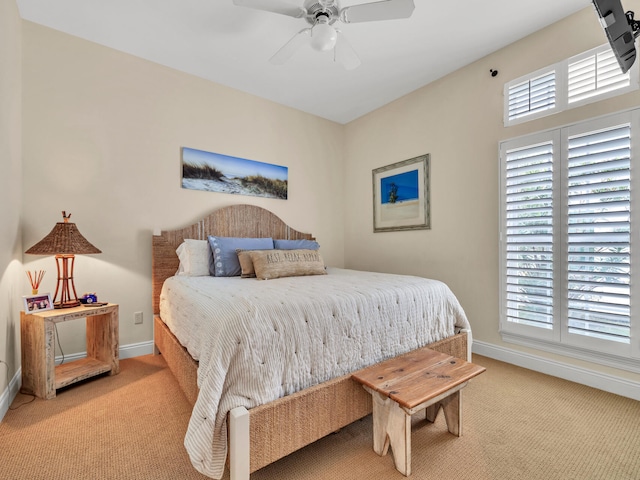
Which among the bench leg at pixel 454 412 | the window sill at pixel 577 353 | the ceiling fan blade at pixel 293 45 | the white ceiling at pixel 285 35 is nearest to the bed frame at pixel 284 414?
the bench leg at pixel 454 412

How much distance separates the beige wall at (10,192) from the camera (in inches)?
72.1

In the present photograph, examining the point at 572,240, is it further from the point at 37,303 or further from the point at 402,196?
the point at 37,303

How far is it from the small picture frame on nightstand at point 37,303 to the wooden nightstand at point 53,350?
0.17 ft

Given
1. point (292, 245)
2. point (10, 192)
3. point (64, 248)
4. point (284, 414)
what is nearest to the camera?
point (284, 414)

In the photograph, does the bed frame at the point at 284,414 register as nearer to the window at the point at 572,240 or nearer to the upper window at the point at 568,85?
the window at the point at 572,240

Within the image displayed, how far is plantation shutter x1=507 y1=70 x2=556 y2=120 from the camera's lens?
2.38 m

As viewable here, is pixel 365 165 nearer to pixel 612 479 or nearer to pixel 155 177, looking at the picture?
pixel 155 177

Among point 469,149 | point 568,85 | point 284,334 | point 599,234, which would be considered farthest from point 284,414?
point 568,85

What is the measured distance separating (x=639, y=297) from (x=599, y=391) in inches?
28.5

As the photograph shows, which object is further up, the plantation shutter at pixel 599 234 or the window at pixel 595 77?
the window at pixel 595 77

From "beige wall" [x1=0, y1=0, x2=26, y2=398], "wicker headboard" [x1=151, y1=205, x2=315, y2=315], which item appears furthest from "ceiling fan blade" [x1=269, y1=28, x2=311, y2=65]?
"beige wall" [x1=0, y1=0, x2=26, y2=398]

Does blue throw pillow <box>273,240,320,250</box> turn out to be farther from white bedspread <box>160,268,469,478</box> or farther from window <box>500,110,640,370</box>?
window <box>500,110,640,370</box>

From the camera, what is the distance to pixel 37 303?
209 cm

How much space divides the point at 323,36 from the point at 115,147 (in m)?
2.06
